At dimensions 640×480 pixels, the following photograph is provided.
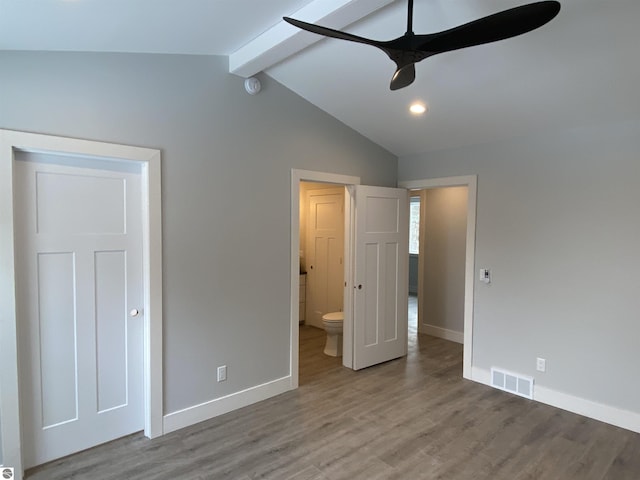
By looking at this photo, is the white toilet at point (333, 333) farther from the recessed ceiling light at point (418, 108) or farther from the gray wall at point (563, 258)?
the recessed ceiling light at point (418, 108)

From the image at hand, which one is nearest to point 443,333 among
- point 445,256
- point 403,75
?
point 445,256

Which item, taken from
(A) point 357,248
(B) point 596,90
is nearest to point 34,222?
(A) point 357,248

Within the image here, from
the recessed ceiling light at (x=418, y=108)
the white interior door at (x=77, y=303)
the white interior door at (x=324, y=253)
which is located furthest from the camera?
the white interior door at (x=324, y=253)

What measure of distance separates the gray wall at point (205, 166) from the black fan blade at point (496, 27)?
1844 mm

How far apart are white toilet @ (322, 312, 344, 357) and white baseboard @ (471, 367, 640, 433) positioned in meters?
2.02

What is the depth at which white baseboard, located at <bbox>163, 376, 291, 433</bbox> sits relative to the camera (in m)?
2.93

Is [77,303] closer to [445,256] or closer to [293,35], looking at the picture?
[293,35]

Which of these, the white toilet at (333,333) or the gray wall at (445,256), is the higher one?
the gray wall at (445,256)

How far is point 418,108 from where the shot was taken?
3.38 meters

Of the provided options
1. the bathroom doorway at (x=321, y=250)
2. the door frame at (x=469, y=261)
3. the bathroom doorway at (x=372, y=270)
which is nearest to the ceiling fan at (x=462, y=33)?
the bathroom doorway at (x=372, y=270)

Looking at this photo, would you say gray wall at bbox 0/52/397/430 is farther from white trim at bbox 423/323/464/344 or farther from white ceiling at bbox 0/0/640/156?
white trim at bbox 423/323/464/344

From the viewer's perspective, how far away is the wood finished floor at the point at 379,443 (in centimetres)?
246

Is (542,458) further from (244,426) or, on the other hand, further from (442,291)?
(442,291)

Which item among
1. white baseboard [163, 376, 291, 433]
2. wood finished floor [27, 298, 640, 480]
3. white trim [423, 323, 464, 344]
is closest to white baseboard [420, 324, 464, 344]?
white trim [423, 323, 464, 344]
